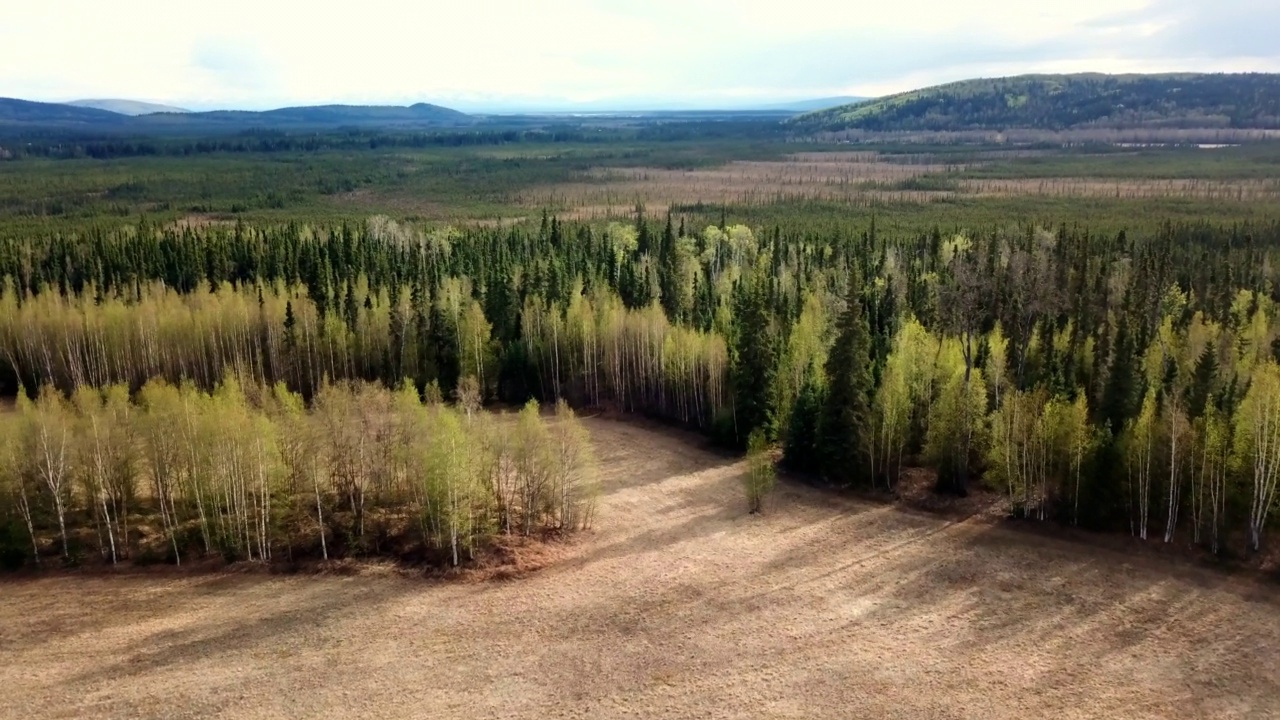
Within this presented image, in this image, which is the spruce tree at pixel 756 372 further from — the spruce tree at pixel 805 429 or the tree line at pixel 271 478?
the tree line at pixel 271 478

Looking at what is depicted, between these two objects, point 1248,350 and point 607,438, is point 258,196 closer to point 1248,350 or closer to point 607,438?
point 607,438

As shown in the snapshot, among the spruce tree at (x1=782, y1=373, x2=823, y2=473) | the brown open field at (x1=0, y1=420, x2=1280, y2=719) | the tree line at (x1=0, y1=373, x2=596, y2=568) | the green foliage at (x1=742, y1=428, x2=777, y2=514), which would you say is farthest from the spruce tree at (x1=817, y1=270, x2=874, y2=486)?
the tree line at (x1=0, y1=373, x2=596, y2=568)

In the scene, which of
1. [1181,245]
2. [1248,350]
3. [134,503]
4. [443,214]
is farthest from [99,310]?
[1181,245]

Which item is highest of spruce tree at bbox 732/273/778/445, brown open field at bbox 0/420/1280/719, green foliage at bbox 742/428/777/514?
spruce tree at bbox 732/273/778/445

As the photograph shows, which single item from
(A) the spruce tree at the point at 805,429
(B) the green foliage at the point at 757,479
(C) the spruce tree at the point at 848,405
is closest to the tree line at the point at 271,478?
(B) the green foliage at the point at 757,479

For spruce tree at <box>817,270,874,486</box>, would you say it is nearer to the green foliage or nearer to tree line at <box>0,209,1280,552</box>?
tree line at <box>0,209,1280,552</box>

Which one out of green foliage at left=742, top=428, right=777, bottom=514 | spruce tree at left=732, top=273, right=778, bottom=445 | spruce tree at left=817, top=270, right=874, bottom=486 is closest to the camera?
green foliage at left=742, top=428, right=777, bottom=514
